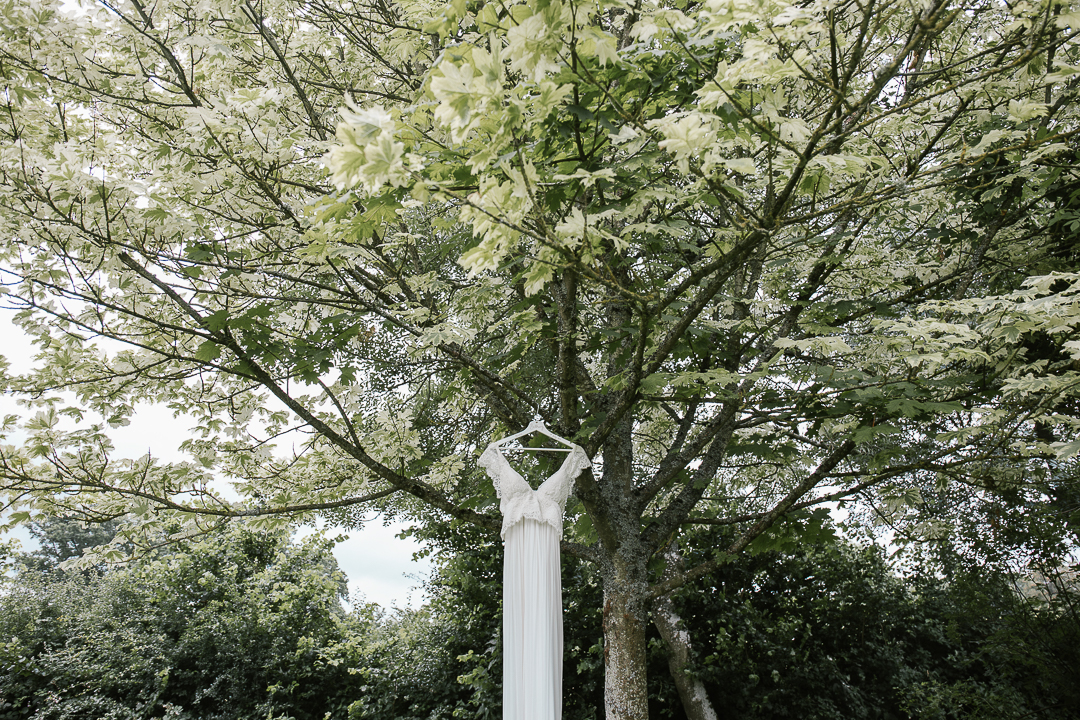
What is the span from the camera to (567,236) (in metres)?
1.95

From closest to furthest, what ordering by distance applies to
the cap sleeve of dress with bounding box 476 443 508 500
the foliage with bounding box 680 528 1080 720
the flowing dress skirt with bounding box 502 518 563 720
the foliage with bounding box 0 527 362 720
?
the flowing dress skirt with bounding box 502 518 563 720
the cap sleeve of dress with bounding box 476 443 508 500
the foliage with bounding box 680 528 1080 720
the foliage with bounding box 0 527 362 720

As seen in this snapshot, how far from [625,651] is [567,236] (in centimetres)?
222

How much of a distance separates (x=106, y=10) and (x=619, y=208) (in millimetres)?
3031

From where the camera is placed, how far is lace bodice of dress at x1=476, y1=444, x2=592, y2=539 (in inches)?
115

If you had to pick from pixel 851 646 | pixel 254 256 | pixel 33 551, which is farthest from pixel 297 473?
pixel 33 551

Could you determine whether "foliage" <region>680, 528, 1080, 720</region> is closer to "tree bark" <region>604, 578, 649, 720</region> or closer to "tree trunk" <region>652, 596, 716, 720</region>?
"tree trunk" <region>652, 596, 716, 720</region>

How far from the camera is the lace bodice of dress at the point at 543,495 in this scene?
2930mm

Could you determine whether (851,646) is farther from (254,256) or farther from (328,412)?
(254,256)

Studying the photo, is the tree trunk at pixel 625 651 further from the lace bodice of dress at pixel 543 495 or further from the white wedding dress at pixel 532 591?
the lace bodice of dress at pixel 543 495

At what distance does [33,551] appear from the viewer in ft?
45.4

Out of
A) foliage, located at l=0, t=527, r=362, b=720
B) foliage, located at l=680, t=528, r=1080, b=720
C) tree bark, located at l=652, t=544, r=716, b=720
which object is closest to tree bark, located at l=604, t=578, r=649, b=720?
tree bark, located at l=652, t=544, r=716, b=720

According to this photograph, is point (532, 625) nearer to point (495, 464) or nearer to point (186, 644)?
point (495, 464)

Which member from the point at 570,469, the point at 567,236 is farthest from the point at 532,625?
the point at 567,236

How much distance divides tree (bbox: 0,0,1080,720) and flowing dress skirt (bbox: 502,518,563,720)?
47cm
